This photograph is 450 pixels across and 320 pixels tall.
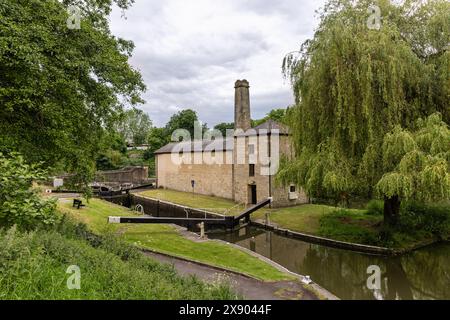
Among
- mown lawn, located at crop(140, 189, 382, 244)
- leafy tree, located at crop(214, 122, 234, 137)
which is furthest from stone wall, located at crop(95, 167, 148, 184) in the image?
leafy tree, located at crop(214, 122, 234, 137)

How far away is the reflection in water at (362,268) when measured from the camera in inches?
364

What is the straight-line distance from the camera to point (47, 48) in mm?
8227

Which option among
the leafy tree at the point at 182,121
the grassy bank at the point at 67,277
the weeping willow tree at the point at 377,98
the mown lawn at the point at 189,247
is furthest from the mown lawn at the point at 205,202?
the leafy tree at the point at 182,121

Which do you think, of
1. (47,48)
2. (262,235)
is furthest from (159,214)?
(47,48)

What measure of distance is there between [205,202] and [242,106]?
767 centimetres

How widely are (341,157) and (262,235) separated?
6413 mm

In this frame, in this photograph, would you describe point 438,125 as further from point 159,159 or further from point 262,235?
point 159,159

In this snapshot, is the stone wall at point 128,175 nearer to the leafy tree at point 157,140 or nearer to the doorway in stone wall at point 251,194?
the leafy tree at point 157,140

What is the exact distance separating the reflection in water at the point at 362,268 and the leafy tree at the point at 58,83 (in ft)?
26.2

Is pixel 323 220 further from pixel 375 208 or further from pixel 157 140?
pixel 157 140

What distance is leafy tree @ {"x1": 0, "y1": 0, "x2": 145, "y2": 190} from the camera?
7766mm

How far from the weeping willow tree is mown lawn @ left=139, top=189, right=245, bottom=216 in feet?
28.4

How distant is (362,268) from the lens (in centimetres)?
1102

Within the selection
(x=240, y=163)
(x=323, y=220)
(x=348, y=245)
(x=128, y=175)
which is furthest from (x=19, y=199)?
(x=128, y=175)
